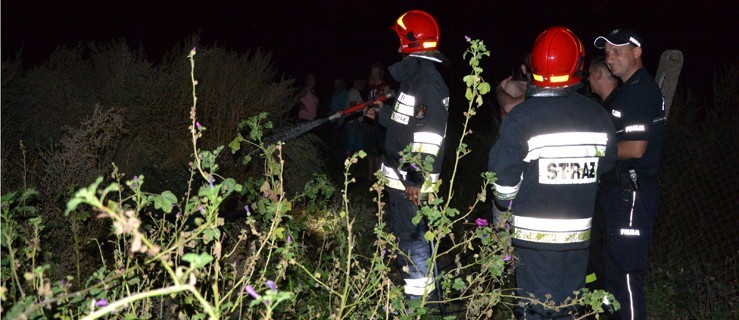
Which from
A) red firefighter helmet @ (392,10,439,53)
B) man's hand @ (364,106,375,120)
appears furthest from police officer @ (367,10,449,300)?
man's hand @ (364,106,375,120)

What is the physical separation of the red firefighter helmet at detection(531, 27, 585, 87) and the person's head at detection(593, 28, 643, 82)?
99 centimetres

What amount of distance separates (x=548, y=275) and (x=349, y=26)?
102 ft

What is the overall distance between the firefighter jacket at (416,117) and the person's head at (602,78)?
1130 millimetres

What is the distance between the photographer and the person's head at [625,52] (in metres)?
4.93

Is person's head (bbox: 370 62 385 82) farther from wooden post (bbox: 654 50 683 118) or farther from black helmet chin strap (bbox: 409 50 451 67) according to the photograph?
black helmet chin strap (bbox: 409 50 451 67)

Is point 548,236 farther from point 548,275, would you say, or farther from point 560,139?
point 560,139

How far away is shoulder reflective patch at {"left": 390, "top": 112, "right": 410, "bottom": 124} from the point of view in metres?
4.93

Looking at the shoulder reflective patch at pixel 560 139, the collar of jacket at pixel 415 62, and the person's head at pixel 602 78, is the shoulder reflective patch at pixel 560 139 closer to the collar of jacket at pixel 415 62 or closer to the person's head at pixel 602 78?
the collar of jacket at pixel 415 62

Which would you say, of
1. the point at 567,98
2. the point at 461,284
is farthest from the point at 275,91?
the point at 461,284

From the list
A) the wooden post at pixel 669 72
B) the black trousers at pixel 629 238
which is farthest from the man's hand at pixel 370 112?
the wooden post at pixel 669 72

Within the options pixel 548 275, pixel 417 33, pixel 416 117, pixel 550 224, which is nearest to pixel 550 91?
pixel 550 224

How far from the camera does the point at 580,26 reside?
2673cm

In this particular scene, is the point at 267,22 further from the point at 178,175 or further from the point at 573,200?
the point at 573,200

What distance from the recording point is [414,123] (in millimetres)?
4879
